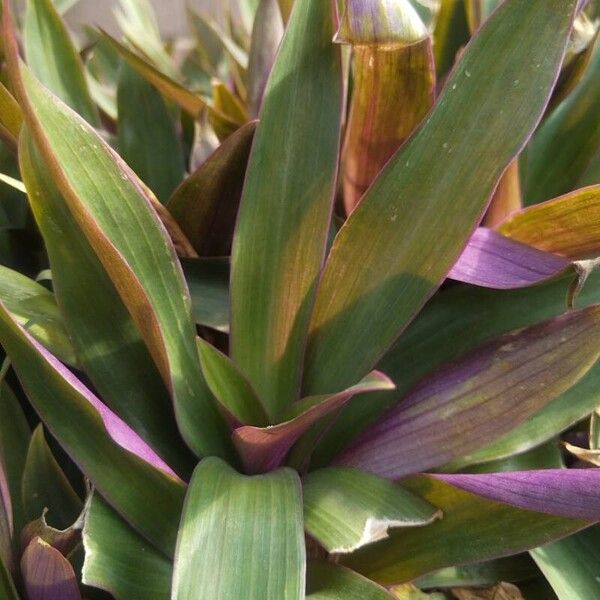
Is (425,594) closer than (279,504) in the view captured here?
No

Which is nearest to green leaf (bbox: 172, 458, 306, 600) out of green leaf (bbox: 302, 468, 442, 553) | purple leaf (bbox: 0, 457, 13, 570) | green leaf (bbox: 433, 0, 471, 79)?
green leaf (bbox: 302, 468, 442, 553)

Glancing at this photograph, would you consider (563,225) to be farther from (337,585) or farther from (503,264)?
(337,585)

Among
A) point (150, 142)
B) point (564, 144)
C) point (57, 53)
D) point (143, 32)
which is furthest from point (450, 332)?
point (143, 32)

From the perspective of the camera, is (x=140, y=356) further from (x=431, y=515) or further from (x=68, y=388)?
(x=431, y=515)

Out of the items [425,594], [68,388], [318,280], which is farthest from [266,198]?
[425,594]

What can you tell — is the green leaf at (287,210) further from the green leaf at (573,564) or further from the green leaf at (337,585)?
the green leaf at (573,564)

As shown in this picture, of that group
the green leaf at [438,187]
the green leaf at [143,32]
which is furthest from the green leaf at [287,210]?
the green leaf at [143,32]
